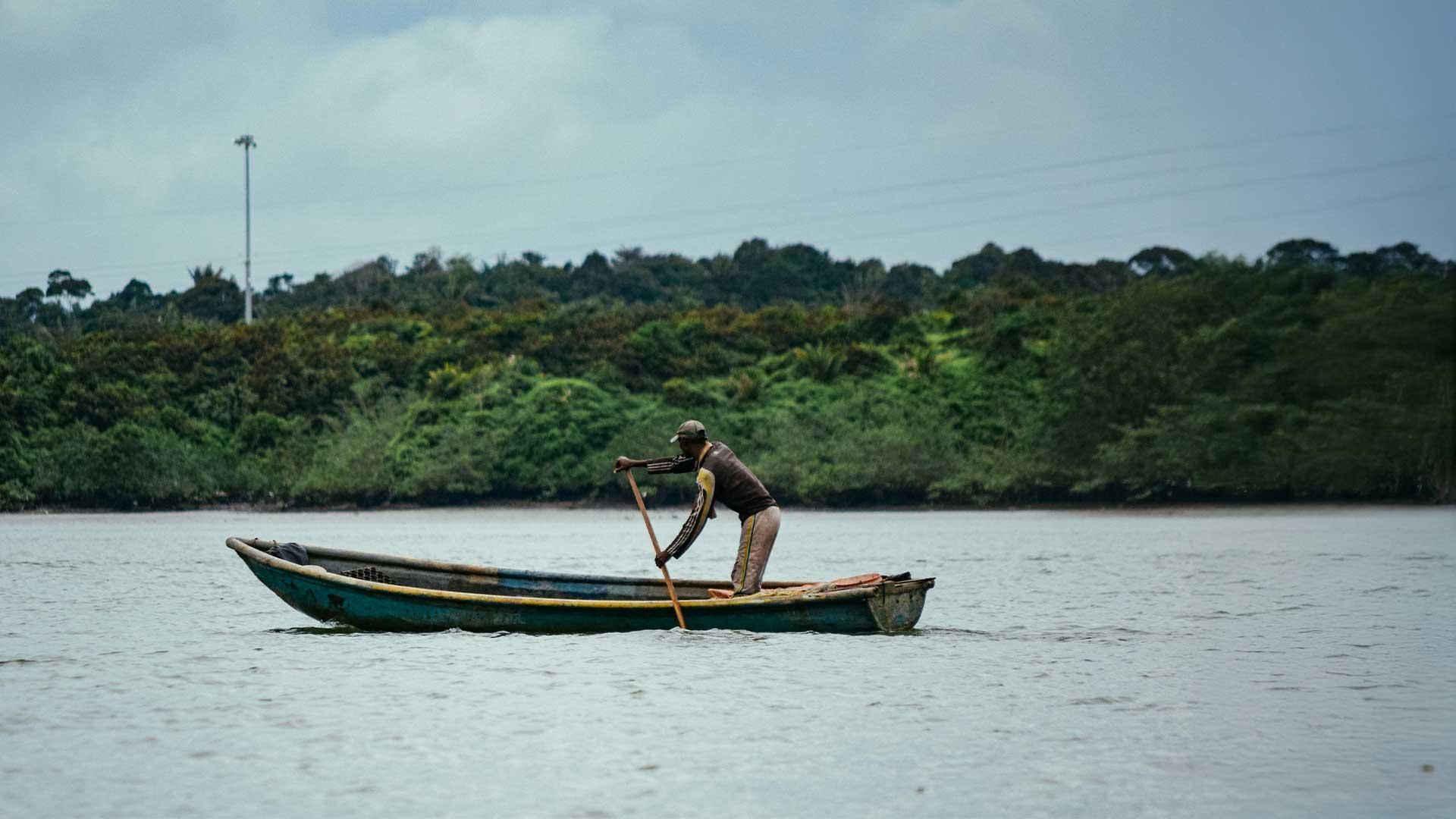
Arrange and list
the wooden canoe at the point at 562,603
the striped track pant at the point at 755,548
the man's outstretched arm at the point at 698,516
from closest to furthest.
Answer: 1. the wooden canoe at the point at 562,603
2. the man's outstretched arm at the point at 698,516
3. the striped track pant at the point at 755,548

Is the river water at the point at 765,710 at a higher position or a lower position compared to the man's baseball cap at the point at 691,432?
lower

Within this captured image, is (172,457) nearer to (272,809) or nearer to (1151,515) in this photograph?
(1151,515)

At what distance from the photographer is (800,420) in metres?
56.8

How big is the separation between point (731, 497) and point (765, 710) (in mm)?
3846

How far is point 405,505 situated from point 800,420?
48.0ft

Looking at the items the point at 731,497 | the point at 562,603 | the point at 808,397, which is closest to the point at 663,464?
the point at 731,497

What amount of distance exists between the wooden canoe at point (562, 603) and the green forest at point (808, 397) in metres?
35.7

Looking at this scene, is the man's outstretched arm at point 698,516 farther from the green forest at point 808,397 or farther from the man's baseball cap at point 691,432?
the green forest at point 808,397

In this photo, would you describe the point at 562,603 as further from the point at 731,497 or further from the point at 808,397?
the point at 808,397

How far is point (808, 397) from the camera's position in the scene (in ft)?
193

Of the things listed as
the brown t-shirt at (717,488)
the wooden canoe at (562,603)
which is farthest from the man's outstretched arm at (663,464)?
the wooden canoe at (562,603)

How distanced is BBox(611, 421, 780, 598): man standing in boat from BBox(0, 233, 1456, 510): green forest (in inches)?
1408

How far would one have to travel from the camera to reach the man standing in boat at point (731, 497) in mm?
13977

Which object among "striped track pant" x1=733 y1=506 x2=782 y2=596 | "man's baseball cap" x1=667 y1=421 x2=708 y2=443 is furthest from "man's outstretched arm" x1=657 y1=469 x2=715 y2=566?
"striped track pant" x1=733 y1=506 x2=782 y2=596
